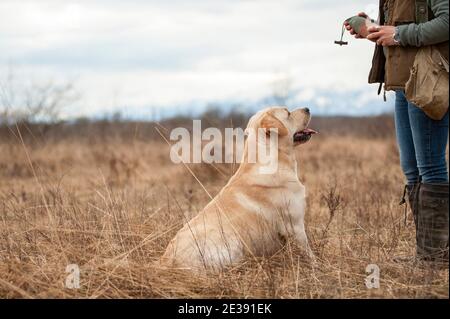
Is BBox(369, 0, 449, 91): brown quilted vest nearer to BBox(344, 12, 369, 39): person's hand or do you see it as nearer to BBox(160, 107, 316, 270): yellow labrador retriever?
BBox(344, 12, 369, 39): person's hand

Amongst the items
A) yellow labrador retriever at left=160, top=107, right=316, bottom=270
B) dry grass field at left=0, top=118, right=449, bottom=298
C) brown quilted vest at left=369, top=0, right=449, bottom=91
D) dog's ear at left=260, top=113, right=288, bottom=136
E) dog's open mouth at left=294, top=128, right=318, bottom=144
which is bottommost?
dry grass field at left=0, top=118, right=449, bottom=298

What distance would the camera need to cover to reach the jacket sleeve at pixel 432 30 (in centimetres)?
330

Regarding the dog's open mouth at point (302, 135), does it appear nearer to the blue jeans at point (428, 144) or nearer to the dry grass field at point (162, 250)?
the dry grass field at point (162, 250)

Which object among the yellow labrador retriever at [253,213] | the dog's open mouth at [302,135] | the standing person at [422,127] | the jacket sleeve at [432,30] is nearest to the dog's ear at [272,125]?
the yellow labrador retriever at [253,213]

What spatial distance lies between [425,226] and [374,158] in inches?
351

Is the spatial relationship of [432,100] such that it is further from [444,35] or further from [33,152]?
[33,152]

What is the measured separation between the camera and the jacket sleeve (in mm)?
3305

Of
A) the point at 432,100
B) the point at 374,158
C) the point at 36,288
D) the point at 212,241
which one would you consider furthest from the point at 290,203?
the point at 374,158

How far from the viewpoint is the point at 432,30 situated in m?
3.34

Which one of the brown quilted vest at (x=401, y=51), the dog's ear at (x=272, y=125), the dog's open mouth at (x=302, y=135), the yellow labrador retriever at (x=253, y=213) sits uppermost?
the brown quilted vest at (x=401, y=51)

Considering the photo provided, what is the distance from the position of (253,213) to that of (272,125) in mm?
688

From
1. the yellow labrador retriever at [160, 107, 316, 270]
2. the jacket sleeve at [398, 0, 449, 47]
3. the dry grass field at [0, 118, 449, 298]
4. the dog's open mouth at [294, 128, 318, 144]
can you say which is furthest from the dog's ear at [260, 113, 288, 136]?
the jacket sleeve at [398, 0, 449, 47]

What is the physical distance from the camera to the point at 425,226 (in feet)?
12.0

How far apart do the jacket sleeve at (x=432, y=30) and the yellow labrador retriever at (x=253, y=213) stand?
4.40 ft
